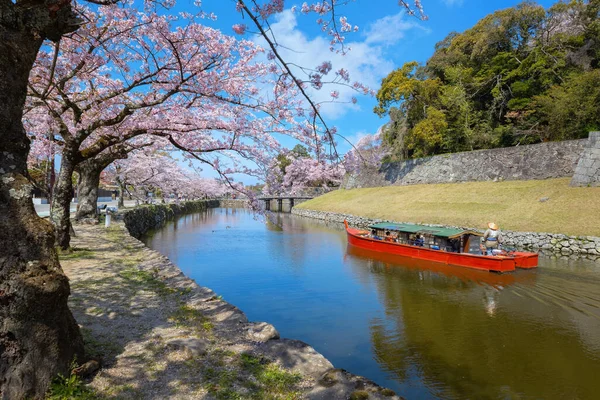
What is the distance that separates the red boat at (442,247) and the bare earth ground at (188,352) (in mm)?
11576

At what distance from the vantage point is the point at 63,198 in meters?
9.60

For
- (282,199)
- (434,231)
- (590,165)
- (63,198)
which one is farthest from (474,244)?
(282,199)

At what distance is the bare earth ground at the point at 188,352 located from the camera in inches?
137

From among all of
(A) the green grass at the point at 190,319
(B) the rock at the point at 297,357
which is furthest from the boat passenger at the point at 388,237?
(B) the rock at the point at 297,357

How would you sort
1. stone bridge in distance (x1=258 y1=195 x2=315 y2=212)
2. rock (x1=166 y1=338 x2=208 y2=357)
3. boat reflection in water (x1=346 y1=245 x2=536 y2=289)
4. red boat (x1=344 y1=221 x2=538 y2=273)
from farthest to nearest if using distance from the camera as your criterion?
1. stone bridge in distance (x1=258 y1=195 x2=315 y2=212)
2. red boat (x1=344 y1=221 x2=538 y2=273)
3. boat reflection in water (x1=346 y1=245 x2=536 y2=289)
4. rock (x1=166 y1=338 x2=208 y2=357)

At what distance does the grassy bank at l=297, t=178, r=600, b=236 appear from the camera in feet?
59.4

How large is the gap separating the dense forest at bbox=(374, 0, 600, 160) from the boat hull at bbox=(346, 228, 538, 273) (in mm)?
17112

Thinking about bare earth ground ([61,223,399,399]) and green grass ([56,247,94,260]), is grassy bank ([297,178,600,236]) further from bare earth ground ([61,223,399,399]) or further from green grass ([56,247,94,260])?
green grass ([56,247,94,260])

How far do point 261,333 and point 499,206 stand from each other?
74.1 ft

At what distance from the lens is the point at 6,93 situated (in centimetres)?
327

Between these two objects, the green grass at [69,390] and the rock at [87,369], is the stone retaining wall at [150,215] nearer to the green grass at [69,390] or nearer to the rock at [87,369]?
the rock at [87,369]

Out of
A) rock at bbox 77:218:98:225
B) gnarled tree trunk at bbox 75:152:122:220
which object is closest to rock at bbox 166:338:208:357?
gnarled tree trunk at bbox 75:152:122:220

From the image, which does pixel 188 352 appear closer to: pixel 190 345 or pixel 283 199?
pixel 190 345

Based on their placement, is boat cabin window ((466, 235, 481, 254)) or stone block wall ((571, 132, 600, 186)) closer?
boat cabin window ((466, 235, 481, 254))
